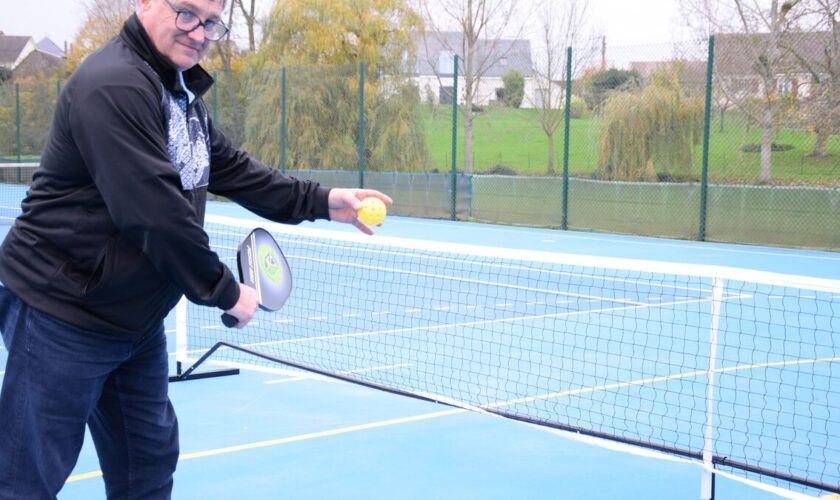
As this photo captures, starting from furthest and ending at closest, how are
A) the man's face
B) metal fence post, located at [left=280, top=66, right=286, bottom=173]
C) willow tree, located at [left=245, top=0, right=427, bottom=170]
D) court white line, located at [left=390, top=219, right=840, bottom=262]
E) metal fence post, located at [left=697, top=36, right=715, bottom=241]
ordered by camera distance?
metal fence post, located at [left=280, top=66, right=286, bottom=173] < willow tree, located at [left=245, top=0, right=427, bottom=170] < metal fence post, located at [left=697, top=36, right=715, bottom=241] < court white line, located at [left=390, top=219, right=840, bottom=262] < the man's face

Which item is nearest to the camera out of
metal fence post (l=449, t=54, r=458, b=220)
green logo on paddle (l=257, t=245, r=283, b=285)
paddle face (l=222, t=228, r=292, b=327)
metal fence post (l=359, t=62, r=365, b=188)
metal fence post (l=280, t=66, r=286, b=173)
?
paddle face (l=222, t=228, r=292, b=327)

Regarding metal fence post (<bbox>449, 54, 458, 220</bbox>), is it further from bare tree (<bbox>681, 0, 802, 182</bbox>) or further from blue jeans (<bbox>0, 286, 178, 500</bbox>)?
blue jeans (<bbox>0, 286, 178, 500</bbox>)

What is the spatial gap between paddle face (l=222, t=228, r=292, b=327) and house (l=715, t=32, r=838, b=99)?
42.7 ft

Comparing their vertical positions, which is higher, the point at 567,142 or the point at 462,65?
the point at 462,65

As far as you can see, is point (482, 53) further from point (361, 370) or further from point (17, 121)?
point (361, 370)

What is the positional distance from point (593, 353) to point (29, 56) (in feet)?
179

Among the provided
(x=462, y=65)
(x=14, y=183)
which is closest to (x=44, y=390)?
(x=462, y=65)

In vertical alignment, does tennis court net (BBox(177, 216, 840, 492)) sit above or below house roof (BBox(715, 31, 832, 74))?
below

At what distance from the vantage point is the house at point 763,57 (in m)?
14.2

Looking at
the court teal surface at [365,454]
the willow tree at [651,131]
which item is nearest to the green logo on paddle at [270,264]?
the court teal surface at [365,454]

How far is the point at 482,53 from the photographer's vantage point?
2364 centimetres

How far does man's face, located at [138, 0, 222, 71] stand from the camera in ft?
7.68

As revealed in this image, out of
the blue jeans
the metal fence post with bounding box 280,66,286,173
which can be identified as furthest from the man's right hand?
the metal fence post with bounding box 280,66,286,173

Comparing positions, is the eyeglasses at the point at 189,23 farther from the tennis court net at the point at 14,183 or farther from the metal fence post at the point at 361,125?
the tennis court net at the point at 14,183
